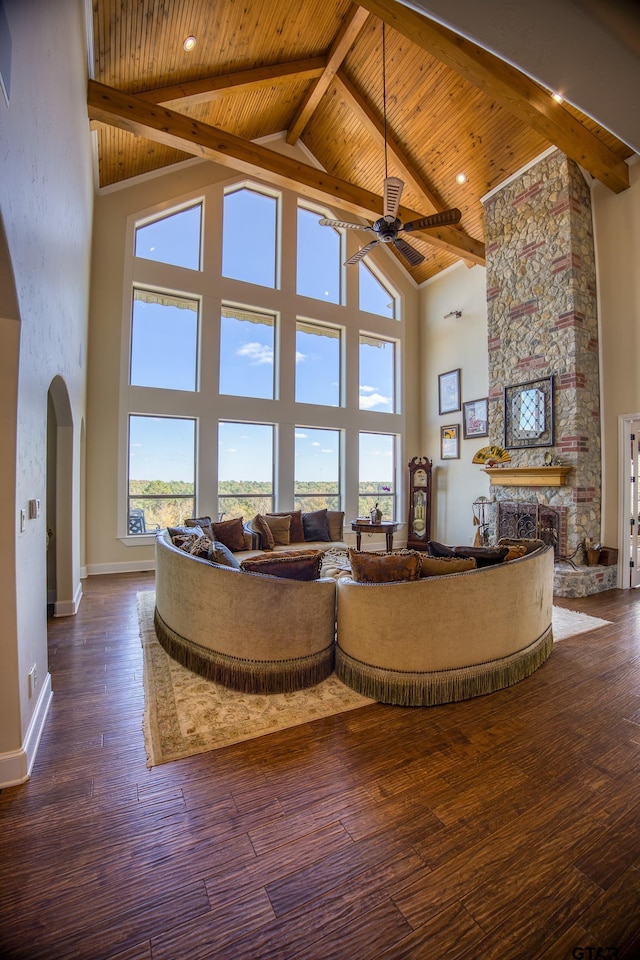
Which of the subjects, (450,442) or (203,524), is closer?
(203,524)

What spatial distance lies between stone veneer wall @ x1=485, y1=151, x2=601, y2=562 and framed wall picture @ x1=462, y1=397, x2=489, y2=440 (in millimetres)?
1326

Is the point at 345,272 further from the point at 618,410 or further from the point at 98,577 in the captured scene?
the point at 98,577

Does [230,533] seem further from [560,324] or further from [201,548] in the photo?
[560,324]

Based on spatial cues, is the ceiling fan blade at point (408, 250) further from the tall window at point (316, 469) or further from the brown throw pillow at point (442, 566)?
the brown throw pillow at point (442, 566)

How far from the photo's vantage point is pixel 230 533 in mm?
5660

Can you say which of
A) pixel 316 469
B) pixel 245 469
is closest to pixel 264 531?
pixel 245 469

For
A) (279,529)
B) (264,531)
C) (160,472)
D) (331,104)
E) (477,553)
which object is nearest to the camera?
(477,553)

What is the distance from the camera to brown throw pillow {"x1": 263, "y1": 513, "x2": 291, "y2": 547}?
6.41 m

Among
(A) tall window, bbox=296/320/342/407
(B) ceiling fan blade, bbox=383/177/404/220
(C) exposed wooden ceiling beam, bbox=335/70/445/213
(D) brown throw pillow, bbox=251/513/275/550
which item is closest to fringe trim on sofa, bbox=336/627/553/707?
(D) brown throw pillow, bbox=251/513/275/550

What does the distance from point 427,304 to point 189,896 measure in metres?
9.56

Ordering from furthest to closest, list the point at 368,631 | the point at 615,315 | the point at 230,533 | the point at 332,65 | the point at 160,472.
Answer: the point at 160,472
the point at 332,65
the point at 230,533
the point at 615,315
the point at 368,631

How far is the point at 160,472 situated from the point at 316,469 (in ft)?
9.27

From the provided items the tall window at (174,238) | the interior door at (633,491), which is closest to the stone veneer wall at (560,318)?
the interior door at (633,491)

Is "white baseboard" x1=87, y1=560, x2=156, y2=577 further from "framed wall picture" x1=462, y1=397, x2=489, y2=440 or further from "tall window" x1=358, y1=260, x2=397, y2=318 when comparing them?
"tall window" x1=358, y1=260, x2=397, y2=318
